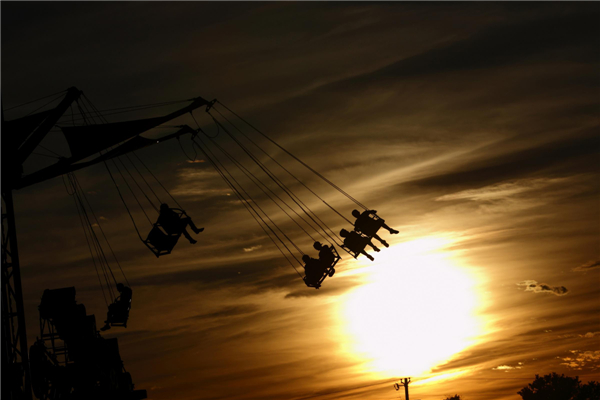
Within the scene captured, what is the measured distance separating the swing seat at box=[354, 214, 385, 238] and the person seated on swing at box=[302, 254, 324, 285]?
2.03 metres

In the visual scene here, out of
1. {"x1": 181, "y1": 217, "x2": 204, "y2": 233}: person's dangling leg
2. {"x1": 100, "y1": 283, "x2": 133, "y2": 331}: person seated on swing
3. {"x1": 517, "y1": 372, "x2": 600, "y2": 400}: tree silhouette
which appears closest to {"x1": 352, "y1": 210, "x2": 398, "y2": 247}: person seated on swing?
{"x1": 181, "y1": 217, "x2": 204, "y2": 233}: person's dangling leg

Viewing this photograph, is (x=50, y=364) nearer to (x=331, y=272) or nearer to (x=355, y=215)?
(x=331, y=272)

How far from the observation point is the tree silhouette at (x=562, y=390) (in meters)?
73.6

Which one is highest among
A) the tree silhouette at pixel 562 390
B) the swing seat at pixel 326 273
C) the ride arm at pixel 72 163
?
the ride arm at pixel 72 163

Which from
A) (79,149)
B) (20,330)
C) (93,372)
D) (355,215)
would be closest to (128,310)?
(93,372)

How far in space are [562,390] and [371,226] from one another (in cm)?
6297

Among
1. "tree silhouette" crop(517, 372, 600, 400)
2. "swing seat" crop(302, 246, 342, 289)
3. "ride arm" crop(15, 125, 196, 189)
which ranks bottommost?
"tree silhouette" crop(517, 372, 600, 400)

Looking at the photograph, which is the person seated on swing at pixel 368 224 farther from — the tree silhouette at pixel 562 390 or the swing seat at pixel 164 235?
the tree silhouette at pixel 562 390

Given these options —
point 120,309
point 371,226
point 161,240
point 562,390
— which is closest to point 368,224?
point 371,226

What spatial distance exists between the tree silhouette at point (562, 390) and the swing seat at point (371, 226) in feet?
205

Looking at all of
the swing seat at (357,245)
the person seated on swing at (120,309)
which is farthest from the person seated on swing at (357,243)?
→ the person seated on swing at (120,309)

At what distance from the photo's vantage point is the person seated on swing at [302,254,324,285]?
22047 millimetres

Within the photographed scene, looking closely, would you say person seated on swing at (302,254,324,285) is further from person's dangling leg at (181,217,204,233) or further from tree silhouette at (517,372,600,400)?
tree silhouette at (517,372,600,400)

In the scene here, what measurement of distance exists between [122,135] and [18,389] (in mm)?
10003
